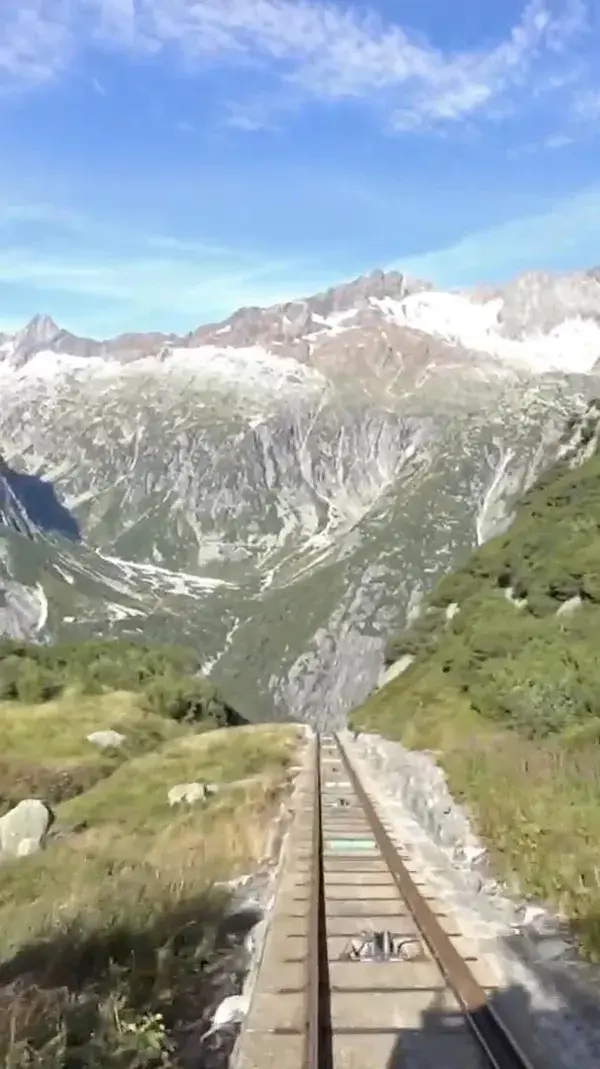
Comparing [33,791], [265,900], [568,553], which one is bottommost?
[33,791]

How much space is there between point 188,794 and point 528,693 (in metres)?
14.9

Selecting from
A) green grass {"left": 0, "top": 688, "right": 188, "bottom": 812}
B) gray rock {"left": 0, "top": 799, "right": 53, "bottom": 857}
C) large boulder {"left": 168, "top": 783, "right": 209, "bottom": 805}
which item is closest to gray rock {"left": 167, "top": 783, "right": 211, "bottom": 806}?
large boulder {"left": 168, "top": 783, "right": 209, "bottom": 805}

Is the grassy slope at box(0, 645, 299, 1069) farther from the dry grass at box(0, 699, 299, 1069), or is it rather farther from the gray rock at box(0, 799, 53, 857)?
the gray rock at box(0, 799, 53, 857)

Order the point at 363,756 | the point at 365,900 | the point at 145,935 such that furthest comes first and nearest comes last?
the point at 363,756, the point at 365,900, the point at 145,935

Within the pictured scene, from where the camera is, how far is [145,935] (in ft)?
39.8

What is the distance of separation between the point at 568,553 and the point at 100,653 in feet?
196

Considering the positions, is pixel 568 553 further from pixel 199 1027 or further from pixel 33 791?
pixel 199 1027

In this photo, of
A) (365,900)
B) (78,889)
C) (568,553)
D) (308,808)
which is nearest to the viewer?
(365,900)

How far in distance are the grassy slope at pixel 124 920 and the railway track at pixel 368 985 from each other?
86cm

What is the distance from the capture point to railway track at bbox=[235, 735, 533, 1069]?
9.10 m

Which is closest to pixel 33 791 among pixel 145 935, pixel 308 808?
pixel 308 808

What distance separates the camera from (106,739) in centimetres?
6450

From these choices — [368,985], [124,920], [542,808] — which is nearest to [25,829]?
[542,808]

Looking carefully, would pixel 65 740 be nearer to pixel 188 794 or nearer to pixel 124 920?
pixel 188 794
